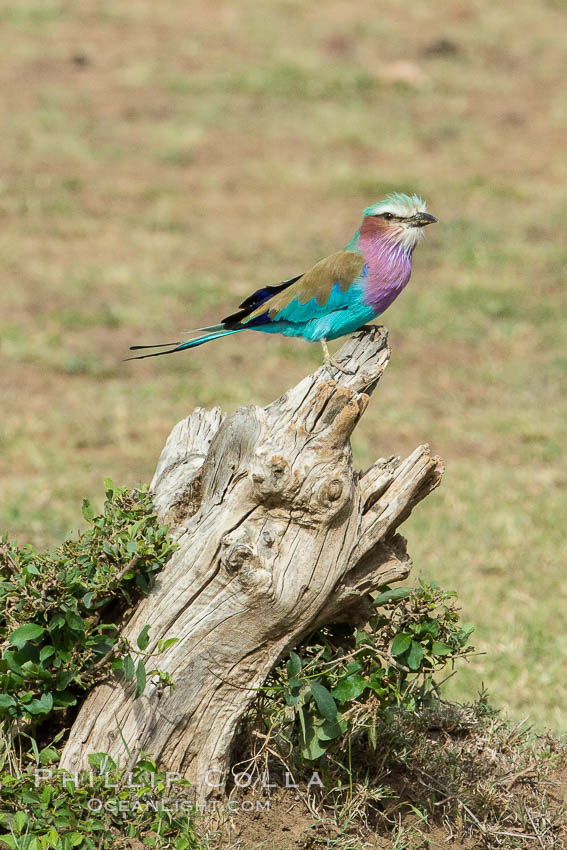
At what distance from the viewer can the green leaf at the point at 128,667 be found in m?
2.96

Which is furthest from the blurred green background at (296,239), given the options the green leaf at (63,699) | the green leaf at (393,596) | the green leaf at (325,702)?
the green leaf at (63,699)

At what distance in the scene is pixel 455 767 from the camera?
340cm

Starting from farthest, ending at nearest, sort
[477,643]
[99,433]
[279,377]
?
1. [279,377]
2. [99,433]
3. [477,643]

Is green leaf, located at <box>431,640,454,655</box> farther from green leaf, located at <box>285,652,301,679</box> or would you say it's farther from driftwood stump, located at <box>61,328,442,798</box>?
green leaf, located at <box>285,652,301,679</box>

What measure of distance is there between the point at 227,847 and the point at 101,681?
0.58 meters

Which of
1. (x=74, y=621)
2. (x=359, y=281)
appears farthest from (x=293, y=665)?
(x=359, y=281)

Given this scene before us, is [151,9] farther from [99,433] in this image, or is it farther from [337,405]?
[337,405]

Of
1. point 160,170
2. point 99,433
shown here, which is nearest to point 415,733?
point 99,433

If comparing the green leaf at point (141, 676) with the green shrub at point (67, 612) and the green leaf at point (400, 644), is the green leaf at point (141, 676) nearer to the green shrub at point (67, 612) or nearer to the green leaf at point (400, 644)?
the green shrub at point (67, 612)

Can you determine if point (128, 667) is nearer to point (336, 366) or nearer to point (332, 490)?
point (332, 490)

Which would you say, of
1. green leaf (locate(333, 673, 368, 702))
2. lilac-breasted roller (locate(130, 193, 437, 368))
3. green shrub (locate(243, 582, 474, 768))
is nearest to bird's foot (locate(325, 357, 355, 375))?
lilac-breasted roller (locate(130, 193, 437, 368))

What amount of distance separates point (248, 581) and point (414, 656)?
1.85 feet

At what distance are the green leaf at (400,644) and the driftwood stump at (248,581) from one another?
6.6 inches

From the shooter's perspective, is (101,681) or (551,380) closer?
(101,681)
